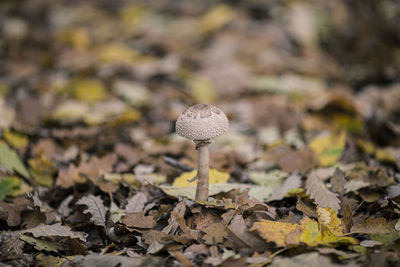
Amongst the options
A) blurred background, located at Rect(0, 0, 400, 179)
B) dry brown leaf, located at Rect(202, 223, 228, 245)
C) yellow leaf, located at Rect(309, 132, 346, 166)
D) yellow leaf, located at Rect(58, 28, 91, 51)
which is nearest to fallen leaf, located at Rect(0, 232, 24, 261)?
dry brown leaf, located at Rect(202, 223, 228, 245)

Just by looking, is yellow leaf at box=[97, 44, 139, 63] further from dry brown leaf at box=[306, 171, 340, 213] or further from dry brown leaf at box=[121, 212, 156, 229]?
dry brown leaf at box=[306, 171, 340, 213]

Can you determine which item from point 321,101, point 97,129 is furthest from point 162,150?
point 321,101

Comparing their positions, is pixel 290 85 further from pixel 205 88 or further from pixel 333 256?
pixel 333 256

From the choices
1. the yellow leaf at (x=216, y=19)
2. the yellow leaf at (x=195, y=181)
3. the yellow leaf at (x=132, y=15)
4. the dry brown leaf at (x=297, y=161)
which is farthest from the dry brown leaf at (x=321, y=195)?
the yellow leaf at (x=132, y=15)

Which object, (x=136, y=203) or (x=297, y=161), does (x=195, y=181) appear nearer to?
(x=136, y=203)

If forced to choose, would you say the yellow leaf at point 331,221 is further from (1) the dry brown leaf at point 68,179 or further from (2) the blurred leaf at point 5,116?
(2) the blurred leaf at point 5,116

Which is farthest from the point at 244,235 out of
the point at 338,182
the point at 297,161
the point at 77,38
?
the point at 77,38
